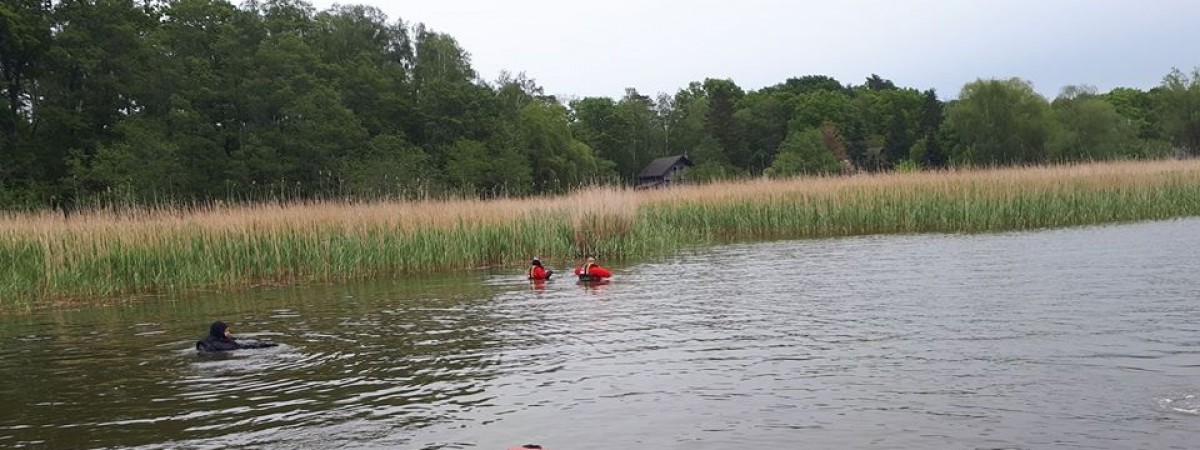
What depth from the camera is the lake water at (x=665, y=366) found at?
25.6ft

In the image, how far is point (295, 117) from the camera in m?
49.8

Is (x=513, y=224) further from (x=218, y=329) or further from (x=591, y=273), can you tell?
(x=218, y=329)

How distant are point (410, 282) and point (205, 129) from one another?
1214 inches

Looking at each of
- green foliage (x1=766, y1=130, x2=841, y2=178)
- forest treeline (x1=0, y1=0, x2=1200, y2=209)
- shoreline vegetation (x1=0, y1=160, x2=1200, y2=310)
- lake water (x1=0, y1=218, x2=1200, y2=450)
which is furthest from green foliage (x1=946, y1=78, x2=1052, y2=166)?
lake water (x1=0, y1=218, x2=1200, y2=450)

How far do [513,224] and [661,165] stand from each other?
77.2 meters

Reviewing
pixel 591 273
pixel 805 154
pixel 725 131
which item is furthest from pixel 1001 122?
pixel 591 273

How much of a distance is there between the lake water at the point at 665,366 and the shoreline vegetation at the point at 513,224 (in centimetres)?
221

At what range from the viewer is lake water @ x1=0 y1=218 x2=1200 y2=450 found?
308 inches

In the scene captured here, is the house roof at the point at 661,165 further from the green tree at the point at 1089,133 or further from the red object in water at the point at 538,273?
the red object in water at the point at 538,273

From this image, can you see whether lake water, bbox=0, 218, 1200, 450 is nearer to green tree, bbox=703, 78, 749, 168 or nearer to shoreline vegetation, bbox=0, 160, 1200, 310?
shoreline vegetation, bbox=0, 160, 1200, 310

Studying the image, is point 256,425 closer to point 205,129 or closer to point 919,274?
point 919,274

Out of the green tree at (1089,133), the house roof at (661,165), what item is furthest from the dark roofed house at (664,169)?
the green tree at (1089,133)

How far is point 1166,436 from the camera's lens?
695 centimetres

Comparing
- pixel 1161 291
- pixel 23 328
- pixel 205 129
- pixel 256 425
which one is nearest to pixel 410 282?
pixel 23 328
